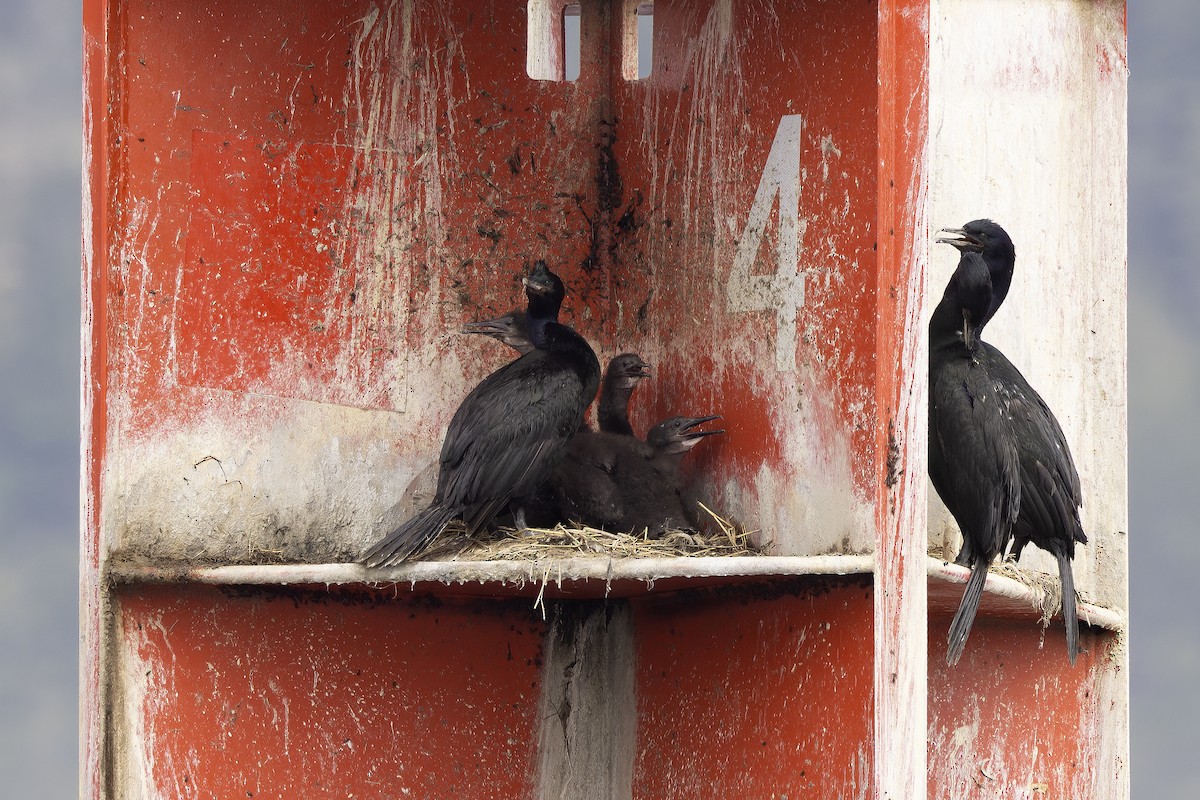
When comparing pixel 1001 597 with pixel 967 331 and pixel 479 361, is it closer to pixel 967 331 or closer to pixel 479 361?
pixel 967 331

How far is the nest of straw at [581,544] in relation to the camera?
6469 mm

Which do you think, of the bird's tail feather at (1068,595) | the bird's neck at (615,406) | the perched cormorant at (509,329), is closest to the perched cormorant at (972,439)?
the bird's tail feather at (1068,595)

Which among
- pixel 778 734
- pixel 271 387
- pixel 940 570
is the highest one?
pixel 271 387

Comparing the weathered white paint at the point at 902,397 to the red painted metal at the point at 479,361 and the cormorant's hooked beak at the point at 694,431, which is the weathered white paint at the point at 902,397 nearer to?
the red painted metal at the point at 479,361

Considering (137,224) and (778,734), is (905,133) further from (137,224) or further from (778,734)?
(137,224)

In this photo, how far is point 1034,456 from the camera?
22.0ft

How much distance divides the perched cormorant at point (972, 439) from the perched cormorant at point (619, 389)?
113cm

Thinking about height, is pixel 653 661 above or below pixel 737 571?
below

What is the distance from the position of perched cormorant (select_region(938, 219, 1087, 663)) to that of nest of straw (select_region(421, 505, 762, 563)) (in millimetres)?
763

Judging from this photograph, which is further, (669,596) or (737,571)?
(669,596)

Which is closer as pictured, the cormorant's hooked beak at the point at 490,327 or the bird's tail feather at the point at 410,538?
the bird's tail feather at the point at 410,538

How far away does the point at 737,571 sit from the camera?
6.08m

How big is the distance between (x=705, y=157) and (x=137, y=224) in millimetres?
1902

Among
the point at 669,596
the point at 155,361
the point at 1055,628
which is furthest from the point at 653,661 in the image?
the point at 155,361
